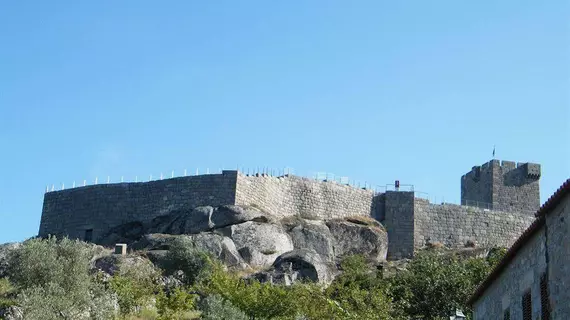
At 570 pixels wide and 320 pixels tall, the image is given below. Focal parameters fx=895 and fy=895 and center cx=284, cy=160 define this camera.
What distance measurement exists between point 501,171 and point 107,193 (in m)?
27.7

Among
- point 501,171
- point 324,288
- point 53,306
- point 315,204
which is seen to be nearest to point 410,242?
point 315,204

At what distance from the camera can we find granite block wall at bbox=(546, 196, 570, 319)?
48.4 ft

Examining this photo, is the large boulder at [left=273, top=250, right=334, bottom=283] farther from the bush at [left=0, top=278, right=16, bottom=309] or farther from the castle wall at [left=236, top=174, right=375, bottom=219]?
the bush at [left=0, top=278, right=16, bottom=309]

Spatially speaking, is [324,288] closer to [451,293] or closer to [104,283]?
[451,293]

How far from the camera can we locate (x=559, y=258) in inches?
596

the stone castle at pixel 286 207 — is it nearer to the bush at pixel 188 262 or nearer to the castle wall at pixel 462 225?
the castle wall at pixel 462 225

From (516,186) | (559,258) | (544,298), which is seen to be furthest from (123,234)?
(559,258)

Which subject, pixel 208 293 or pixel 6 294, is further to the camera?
pixel 208 293

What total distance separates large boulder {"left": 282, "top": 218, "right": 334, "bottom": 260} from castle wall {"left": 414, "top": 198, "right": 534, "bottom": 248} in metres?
8.13

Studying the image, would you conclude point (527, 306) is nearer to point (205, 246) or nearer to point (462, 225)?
point (205, 246)

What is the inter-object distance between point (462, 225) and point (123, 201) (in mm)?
21493

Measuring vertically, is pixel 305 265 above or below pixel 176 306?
above

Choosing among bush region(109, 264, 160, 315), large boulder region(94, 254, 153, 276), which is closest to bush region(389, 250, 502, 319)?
bush region(109, 264, 160, 315)

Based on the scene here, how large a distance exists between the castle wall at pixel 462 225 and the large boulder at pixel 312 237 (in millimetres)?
8131
